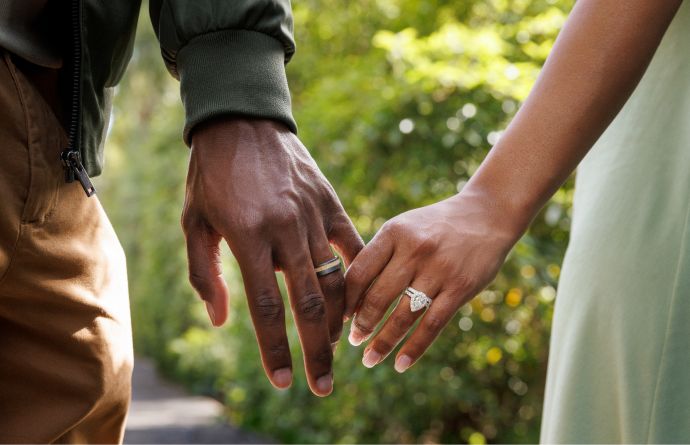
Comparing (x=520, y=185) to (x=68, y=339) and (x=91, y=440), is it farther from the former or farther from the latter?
(x=91, y=440)

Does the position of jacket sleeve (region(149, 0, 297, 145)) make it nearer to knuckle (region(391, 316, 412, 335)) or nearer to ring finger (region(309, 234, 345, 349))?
ring finger (region(309, 234, 345, 349))

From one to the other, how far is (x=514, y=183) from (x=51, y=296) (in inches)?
32.2

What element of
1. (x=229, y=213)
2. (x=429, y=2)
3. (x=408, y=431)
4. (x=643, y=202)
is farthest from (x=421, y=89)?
(x=229, y=213)

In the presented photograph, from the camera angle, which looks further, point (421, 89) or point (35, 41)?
point (421, 89)

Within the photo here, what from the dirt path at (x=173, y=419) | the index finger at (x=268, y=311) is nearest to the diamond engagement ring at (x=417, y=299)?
the index finger at (x=268, y=311)

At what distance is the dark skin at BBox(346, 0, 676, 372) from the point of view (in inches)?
55.1

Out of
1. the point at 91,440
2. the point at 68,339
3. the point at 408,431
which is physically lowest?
the point at 408,431

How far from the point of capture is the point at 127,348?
1.60 m

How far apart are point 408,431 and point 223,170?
3.53 meters

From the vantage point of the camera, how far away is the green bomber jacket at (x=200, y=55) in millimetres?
1387

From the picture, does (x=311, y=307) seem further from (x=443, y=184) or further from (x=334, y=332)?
(x=443, y=184)

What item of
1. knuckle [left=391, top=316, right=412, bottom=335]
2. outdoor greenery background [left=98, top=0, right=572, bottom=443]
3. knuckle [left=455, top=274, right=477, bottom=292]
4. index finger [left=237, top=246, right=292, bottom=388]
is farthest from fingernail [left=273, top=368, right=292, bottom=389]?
outdoor greenery background [left=98, top=0, right=572, bottom=443]

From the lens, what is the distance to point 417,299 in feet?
4.81

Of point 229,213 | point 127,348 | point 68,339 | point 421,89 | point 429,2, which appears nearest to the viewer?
point 229,213
